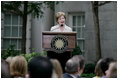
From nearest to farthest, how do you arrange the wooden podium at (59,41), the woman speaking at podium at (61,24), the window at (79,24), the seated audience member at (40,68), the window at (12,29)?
the seated audience member at (40,68), the wooden podium at (59,41), the woman speaking at podium at (61,24), the window at (79,24), the window at (12,29)

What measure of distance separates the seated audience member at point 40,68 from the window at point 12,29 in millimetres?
10463

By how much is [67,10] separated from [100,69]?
912 cm

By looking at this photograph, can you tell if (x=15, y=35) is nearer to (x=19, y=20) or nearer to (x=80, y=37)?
(x=19, y=20)

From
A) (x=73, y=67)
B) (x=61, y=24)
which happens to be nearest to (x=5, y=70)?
(x=73, y=67)

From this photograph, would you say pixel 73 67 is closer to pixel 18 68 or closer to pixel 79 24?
pixel 18 68

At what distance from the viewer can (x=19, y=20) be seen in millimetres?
13695

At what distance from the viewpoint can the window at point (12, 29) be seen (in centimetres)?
1370

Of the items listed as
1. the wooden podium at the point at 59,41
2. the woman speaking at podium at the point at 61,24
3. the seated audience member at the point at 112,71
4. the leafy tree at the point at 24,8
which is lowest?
the seated audience member at the point at 112,71

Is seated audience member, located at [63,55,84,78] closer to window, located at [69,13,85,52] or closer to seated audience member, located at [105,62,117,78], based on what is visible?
seated audience member, located at [105,62,117,78]

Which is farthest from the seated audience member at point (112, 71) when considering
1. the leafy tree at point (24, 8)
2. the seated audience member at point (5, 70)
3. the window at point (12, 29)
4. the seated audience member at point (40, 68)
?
the window at point (12, 29)

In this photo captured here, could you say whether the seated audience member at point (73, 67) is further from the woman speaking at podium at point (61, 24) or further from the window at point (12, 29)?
the window at point (12, 29)

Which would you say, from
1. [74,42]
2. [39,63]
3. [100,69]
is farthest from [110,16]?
[39,63]

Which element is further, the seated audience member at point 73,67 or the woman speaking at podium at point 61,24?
the woman speaking at podium at point 61,24

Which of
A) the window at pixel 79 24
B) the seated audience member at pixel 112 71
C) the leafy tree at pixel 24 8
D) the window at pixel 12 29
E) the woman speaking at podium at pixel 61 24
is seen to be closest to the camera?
the seated audience member at pixel 112 71
